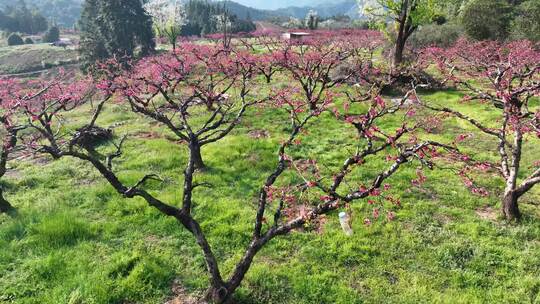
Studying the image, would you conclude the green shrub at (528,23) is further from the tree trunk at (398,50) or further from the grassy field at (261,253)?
the grassy field at (261,253)

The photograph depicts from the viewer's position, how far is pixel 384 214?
10.6 metres

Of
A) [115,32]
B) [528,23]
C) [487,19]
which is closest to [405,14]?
[487,19]

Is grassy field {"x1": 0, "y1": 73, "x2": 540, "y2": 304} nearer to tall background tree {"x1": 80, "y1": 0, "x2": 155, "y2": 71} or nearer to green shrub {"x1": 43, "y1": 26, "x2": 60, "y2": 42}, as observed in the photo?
tall background tree {"x1": 80, "y1": 0, "x2": 155, "y2": 71}

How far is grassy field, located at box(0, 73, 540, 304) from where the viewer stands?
7.77 metres

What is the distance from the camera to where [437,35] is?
1286 inches

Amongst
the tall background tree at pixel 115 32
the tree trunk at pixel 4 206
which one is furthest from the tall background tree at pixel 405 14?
the tall background tree at pixel 115 32

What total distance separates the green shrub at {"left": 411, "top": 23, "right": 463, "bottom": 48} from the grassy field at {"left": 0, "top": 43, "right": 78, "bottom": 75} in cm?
5979

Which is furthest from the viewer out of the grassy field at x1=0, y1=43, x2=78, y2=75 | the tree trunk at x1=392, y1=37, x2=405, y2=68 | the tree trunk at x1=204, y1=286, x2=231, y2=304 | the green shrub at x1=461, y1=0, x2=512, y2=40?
the grassy field at x1=0, y1=43, x2=78, y2=75

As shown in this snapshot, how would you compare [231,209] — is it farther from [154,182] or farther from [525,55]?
[525,55]

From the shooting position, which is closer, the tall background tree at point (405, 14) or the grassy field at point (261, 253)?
the grassy field at point (261, 253)

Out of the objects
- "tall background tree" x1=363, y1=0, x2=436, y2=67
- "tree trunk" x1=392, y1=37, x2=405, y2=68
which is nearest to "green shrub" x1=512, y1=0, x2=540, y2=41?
"tall background tree" x1=363, y1=0, x2=436, y2=67

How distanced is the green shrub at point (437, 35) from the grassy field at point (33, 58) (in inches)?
2354

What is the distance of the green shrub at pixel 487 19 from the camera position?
28.8 meters

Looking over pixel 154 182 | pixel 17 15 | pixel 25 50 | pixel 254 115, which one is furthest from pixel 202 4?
pixel 154 182
